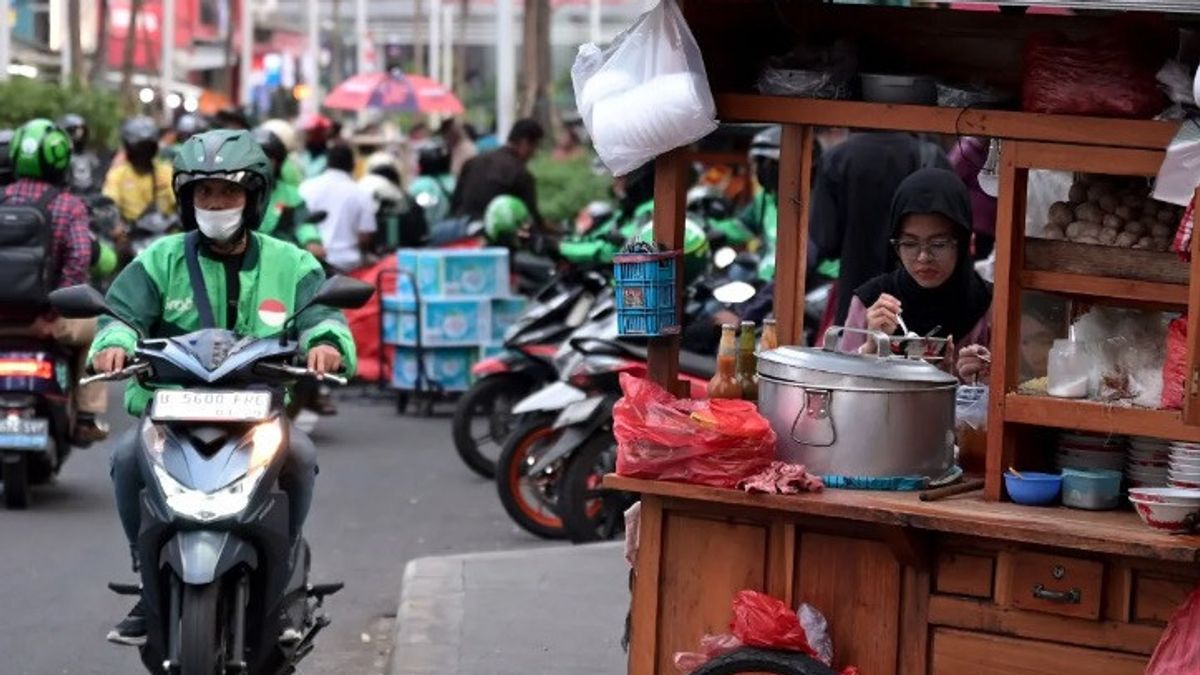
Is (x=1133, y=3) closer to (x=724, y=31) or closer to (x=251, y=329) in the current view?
(x=724, y=31)

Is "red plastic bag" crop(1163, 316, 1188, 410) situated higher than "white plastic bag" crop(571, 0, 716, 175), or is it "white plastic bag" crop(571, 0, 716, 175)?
"white plastic bag" crop(571, 0, 716, 175)

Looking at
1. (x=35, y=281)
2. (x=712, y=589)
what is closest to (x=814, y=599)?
(x=712, y=589)

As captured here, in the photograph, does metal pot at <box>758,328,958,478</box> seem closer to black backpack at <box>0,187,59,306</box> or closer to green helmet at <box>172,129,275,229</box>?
green helmet at <box>172,129,275,229</box>

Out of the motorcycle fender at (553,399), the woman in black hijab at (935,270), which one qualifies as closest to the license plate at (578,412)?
the motorcycle fender at (553,399)

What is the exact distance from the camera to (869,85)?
→ 20.4ft

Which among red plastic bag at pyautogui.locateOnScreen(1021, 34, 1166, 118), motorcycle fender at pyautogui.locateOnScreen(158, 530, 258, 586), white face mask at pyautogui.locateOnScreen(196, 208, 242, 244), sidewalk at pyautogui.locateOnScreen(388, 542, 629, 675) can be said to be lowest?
sidewalk at pyautogui.locateOnScreen(388, 542, 629, 675)

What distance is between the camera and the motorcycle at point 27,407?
11109 millimetres

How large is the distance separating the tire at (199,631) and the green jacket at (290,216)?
27.3 feet

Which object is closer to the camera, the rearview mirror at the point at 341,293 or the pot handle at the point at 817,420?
the pot handle at the point at 817,420

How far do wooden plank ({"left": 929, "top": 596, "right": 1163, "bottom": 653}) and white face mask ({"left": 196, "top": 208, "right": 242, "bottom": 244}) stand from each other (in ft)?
7.87

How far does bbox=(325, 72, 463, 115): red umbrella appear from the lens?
32.8 meters

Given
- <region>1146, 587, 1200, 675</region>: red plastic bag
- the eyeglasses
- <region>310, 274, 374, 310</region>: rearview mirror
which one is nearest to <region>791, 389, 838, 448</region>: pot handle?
<region>1146, 587, 1200, 675</region>: red plastic bag

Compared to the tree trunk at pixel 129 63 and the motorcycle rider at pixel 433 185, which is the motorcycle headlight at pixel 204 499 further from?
the tree trunk at pixel 129 63

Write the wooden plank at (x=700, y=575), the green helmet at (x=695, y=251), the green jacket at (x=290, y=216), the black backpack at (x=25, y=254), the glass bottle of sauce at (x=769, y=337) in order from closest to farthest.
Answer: the wooden plank at (x=700, y=575) → the glass bottle of sauce at (x=769, y=337) → the black backpack at (x=25, y=254) → the green helmet at (x=695, y=251) → the green jacket at (x=290, y=216)
